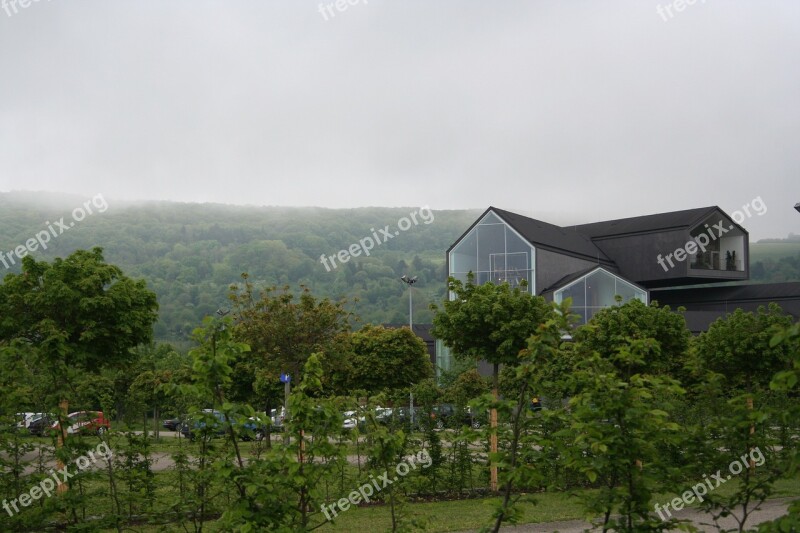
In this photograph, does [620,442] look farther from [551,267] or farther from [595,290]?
[551,267]

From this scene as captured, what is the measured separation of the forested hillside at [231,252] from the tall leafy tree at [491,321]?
217ft

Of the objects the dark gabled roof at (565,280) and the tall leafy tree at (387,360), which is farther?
the dark gabled roof at (565,280)

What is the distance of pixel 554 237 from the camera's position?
47719 mm

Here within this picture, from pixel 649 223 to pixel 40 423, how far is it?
1970 inches

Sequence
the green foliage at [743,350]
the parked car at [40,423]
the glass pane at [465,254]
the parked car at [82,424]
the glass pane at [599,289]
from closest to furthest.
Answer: the parked car at [82,424]
the parked car at [40,423]
the green foliage at [743,350]
the glass pane at [599,289]
the glass pane at [465,254]

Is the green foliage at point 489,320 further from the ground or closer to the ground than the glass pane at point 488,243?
closer to the ground

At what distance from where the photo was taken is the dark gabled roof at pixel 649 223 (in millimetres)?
49719

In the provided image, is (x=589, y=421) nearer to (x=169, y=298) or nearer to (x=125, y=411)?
(x=125, y=411)

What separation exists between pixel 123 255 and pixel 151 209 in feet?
212

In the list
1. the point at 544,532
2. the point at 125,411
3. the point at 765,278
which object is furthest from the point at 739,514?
the point at 765,278

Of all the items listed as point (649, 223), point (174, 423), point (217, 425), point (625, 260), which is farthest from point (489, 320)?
point (649, 223)

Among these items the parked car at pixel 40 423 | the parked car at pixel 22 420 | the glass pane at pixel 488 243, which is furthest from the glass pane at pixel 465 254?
the parked car at pixel 22 420

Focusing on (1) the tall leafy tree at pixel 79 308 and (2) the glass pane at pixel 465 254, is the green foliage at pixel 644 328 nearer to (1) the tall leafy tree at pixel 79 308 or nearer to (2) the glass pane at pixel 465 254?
(1) the tall leafy tree at pixel 79 308

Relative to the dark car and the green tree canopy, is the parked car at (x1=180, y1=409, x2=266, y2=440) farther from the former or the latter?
the dark car
